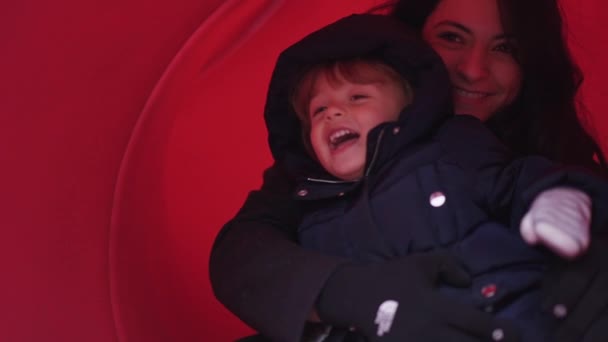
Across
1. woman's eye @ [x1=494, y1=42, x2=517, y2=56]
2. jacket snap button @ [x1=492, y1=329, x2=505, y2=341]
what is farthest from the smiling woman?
jacket snap button @ [x1=492, y1=329, x2=505, y2=341]

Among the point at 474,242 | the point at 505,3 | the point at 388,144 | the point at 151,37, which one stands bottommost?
the point at 474,242

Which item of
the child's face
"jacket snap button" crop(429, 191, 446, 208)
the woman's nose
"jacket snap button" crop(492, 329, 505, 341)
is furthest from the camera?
the woman's nose

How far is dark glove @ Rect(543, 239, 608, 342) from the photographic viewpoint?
36.3 inches

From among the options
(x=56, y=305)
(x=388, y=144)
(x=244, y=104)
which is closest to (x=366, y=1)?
(x=244, y=104)

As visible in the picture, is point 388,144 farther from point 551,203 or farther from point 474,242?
point 551,203

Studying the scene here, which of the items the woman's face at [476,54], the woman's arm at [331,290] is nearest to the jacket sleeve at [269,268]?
the woman's arm at [331,290]

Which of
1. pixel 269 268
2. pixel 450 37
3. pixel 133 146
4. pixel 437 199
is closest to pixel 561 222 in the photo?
pixel 437 199

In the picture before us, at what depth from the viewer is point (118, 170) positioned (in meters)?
1.40

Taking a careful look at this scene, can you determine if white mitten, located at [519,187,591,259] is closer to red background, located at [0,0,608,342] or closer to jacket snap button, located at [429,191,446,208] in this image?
jacket snap button, located at [429,191,446,208]

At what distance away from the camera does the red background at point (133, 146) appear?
115 centimetres

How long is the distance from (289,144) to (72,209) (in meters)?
0.39

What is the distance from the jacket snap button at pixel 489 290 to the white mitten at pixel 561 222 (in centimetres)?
13

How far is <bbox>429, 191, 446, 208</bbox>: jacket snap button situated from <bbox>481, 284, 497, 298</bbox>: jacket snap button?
143 millimetres

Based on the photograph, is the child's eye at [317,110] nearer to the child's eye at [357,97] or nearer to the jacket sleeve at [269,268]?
the child's eye at [357,97]
